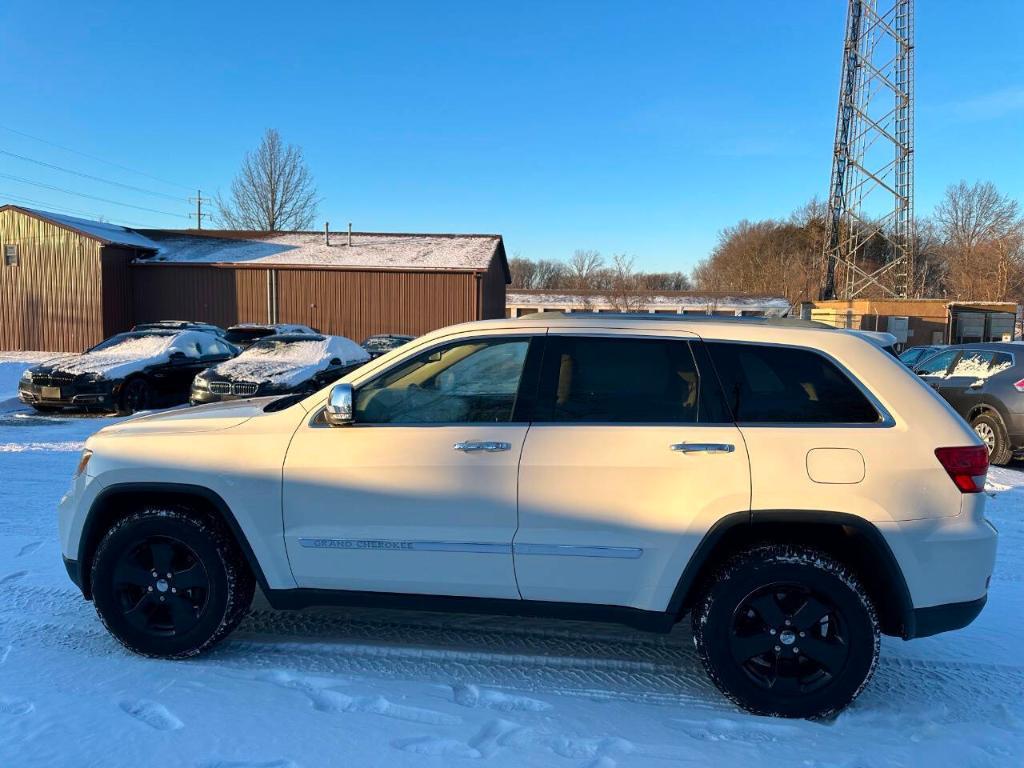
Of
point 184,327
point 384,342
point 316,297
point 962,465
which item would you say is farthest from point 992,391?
point 316,297

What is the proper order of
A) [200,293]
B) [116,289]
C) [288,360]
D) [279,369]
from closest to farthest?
[279,369], [288,360], [116,289], [200,293]

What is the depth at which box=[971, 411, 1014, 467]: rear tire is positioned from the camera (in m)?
8.40

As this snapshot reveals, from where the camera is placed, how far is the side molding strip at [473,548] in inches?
119

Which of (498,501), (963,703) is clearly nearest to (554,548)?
(498,501)

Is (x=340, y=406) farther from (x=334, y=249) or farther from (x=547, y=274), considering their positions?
(x=547, y=274)

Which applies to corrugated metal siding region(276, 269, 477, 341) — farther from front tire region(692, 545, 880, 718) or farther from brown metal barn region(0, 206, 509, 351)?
front tire region(692, 545, 880, 718)

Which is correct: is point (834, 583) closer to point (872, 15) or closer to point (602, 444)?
point (602, 444)

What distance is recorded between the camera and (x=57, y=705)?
2.94m

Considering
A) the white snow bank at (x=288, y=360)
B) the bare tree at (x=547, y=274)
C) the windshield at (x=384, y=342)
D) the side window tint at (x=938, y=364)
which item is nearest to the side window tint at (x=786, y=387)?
the side window tint at (x=938, y=364)

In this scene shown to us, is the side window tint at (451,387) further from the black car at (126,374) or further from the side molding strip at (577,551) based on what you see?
the black car at (126,374)

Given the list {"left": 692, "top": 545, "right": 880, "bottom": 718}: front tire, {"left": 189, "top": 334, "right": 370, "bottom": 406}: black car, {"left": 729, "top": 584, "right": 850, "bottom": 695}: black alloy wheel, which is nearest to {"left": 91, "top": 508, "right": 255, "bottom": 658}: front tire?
{"left": 692, "top": 545, "right": 880, "bottom": 718}: front tire

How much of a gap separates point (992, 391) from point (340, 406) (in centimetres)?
866

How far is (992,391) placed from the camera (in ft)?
28.0

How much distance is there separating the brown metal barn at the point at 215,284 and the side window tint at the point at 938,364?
18386 millimetres
